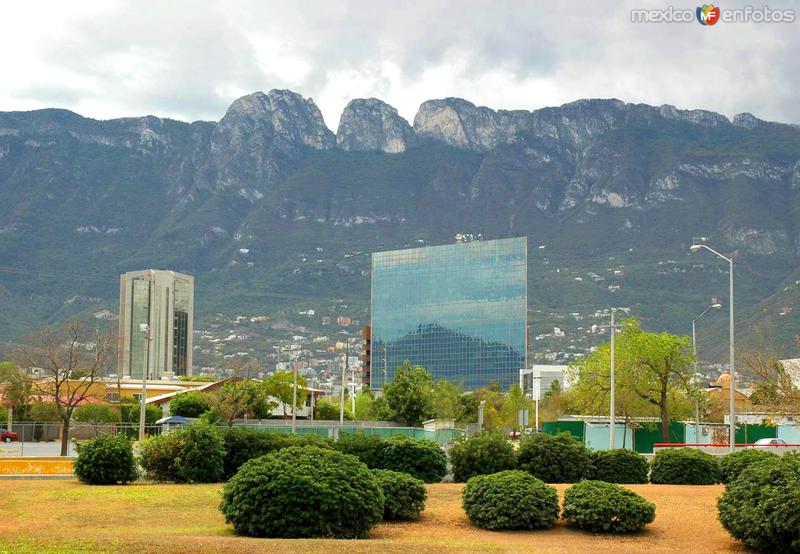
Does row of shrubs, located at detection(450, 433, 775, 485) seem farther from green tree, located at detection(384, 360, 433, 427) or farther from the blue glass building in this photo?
the blue glass building

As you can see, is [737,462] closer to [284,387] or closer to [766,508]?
[766,508]

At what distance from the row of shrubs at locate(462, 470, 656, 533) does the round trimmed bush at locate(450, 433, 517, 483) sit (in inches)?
328

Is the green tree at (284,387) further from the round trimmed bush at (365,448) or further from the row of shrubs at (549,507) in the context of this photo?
the row of shrubs at (549,507)

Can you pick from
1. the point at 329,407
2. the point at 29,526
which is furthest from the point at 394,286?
the point at 29,526

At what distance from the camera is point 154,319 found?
171m

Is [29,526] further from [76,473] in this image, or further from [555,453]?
[555,453]

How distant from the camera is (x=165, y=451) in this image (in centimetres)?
3192

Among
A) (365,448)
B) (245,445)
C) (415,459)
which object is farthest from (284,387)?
(415,459)

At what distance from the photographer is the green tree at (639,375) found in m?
63.5

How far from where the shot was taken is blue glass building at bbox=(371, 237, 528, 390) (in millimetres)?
171500

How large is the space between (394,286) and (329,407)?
83.8 meters

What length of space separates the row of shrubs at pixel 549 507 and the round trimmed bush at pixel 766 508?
193 cm

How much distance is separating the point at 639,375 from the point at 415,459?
3440cm

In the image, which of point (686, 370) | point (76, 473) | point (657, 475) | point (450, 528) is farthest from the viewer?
point (686, 370)
